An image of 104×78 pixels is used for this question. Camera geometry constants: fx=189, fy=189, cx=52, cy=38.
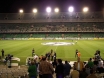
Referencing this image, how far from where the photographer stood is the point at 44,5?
8488cm

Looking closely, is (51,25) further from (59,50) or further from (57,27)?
(59,50)

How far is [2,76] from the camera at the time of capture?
15562 mm

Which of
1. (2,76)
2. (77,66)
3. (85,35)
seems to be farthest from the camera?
(85,35)

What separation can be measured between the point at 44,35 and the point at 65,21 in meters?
12.6

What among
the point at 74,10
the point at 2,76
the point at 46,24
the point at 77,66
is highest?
the point at 74,10

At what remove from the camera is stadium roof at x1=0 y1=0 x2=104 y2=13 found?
82062mm

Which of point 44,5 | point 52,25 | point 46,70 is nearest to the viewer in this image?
point 46,70

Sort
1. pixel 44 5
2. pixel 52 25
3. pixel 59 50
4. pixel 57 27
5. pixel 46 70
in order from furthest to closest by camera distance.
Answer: pixel 52 25 → pixel 57 27 → pixel 44 5 → pixel 59 50 → pixel 46 70

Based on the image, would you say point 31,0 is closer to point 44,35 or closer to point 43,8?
point 43,8

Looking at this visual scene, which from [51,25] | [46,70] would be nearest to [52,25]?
[51,25]

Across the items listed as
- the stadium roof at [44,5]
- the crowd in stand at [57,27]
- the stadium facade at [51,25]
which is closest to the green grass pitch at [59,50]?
the stadium facade at [51,25]

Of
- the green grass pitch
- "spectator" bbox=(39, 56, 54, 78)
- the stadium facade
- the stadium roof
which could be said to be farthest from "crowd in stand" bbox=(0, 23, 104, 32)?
"spectator" bbox=(39, 56, 54, 78)

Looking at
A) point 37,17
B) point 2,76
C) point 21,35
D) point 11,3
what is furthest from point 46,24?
point 2,76

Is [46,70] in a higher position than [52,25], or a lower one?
lower
